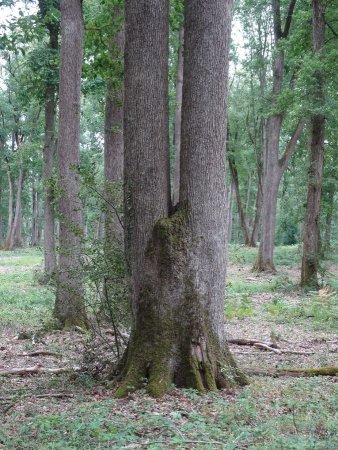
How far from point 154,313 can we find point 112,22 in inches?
271

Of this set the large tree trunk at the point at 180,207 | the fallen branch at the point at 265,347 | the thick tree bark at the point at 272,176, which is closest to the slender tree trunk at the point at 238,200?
the thick tree bark at the point at 272,176

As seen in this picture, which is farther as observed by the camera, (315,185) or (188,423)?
(315,185)

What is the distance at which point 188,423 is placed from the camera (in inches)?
188

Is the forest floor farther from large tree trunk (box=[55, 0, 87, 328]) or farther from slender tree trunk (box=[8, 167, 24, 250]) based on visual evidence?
slender tree trunk (box=[8, 167, 24, 250])

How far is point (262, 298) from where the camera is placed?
15.2m

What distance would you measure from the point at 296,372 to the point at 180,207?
289cm

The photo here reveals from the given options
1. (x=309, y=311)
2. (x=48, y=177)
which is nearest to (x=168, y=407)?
(x=309, y=311)

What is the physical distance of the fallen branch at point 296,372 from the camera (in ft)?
22.8

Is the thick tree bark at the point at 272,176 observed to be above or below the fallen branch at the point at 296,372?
above

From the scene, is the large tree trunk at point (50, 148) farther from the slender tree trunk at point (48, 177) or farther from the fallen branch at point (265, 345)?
the fallen branch at point (265, 345)

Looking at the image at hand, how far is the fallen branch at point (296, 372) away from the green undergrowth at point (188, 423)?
105 cm

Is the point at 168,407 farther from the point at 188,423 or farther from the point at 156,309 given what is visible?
the point at 156,309

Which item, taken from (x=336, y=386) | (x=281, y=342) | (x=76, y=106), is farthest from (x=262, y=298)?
(x=336, y=386)

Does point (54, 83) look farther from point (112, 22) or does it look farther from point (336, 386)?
point (336, 386)
